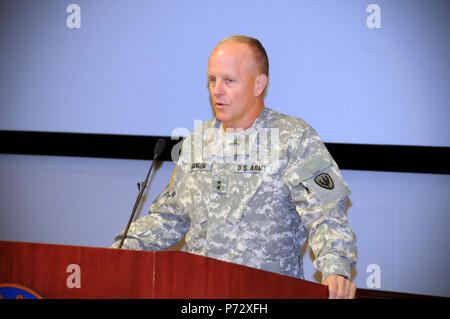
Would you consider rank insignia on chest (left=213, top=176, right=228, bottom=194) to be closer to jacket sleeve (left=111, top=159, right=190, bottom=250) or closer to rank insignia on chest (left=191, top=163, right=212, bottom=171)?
rank insignia on chest (left=191, top=163, right=212, bottom=171)

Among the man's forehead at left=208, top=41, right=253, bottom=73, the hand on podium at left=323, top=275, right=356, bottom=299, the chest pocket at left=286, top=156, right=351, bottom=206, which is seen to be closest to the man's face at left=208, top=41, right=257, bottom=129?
the man's forehead at left=208, top=41, right=253, bottom=73

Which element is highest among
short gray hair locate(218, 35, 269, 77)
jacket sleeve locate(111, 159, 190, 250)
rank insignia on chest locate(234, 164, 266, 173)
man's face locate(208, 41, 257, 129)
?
short gray hair locate(218, 35, 269, 77)

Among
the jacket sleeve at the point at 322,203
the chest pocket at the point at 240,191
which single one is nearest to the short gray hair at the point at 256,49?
the jacket sleeve at the point at 322,203

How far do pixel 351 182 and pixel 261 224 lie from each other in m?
1.03

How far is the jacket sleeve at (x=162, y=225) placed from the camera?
1877 millimetres

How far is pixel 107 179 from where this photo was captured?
3135 mm

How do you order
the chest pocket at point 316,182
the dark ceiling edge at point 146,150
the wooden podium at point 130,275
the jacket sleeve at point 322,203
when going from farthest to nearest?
the dark ceiling edge at point 146,150 < the chest pocket at point 316,182 < the jacket sleeve at point 322,203 < the wooden podium at point 130,275

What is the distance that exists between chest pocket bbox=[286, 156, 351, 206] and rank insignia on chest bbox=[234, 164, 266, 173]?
0.39ft

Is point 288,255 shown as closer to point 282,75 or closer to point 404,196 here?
point 404,196

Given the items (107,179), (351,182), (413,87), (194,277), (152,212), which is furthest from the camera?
(107,179)

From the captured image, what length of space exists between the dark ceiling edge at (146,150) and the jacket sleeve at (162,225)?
970mm

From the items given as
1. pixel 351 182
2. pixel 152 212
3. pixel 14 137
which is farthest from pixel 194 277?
pixel 14 137

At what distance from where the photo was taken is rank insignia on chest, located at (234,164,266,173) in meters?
1.89

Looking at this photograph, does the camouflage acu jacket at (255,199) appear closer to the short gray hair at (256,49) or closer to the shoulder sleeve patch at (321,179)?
the shoulder sleeve patch at (321,179)
